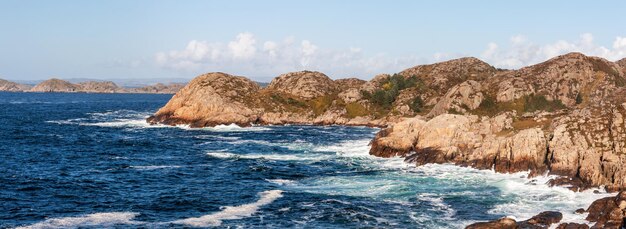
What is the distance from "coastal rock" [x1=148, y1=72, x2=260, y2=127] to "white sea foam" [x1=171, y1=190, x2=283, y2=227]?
273 ft

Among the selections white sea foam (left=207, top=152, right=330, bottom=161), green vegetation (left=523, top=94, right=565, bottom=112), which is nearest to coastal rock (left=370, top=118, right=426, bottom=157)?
white sea foam (left=207, top=152, right=330, bottom=161)

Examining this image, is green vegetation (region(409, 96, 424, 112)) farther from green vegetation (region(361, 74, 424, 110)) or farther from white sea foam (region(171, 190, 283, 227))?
white sea foam (region(171, 190, 283, 227))

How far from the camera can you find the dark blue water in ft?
169

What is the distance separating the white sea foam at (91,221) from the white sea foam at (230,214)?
4.74m

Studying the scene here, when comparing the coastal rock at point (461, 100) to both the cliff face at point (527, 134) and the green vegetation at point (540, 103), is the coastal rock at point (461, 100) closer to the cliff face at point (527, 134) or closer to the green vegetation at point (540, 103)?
the cliff face at point (527, 134)

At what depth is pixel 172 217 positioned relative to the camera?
52.0m

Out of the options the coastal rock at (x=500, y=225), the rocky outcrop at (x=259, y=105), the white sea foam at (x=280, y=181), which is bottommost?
the white sea foam at (x=280, y=181)

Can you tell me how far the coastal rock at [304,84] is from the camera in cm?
16750

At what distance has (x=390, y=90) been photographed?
15962 cm

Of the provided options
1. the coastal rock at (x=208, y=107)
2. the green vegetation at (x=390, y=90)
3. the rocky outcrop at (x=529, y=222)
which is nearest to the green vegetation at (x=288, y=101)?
the coastal rock at (x=208, y=107)

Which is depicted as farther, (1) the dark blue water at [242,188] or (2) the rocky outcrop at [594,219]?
(1) the dark blue water at [242,188]

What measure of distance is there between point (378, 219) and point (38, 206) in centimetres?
3258

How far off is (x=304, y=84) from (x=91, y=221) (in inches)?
4885

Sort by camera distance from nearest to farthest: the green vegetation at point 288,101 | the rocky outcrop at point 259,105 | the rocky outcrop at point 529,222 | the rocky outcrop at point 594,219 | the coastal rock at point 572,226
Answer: the rocky outcrop at point 529,222 → the rocky outcrop at point 594,219 → the coastal rock at point 572,226 → the rocky outcrop at point 259,105 → the green vegetation at point 288,101
